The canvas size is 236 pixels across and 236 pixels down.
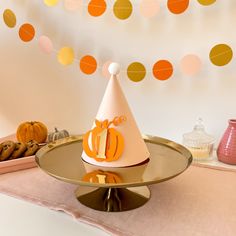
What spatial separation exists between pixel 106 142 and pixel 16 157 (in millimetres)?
336

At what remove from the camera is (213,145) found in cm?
90

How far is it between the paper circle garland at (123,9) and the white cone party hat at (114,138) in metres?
0.33

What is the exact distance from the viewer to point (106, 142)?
24.5 inches

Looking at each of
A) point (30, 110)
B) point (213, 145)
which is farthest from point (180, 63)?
point (30, 110)

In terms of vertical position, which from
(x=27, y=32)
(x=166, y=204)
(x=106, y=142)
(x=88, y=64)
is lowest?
(x=166, y=204)

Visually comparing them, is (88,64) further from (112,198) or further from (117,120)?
(112,198)

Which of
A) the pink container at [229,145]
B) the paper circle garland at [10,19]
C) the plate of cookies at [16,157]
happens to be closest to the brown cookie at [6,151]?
the plate of cookies at [16,157]

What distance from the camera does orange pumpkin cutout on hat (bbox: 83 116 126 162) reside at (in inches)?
24.3

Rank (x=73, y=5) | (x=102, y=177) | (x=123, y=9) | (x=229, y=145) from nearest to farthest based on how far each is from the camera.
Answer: (x=102, y=177) → (x=229, y=145) → (x=123, y=9) → (x=73, y=5)

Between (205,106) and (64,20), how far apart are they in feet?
1.89

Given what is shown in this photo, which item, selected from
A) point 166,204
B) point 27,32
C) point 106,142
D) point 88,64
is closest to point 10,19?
point 27,32

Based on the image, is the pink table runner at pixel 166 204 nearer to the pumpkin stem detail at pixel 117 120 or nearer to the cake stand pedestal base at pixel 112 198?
the cake stand pedestal base at pixel 112 198

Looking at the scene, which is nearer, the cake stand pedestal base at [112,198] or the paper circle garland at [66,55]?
the cake stand pedestal base at [112,198]

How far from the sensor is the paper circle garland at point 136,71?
93 cm
